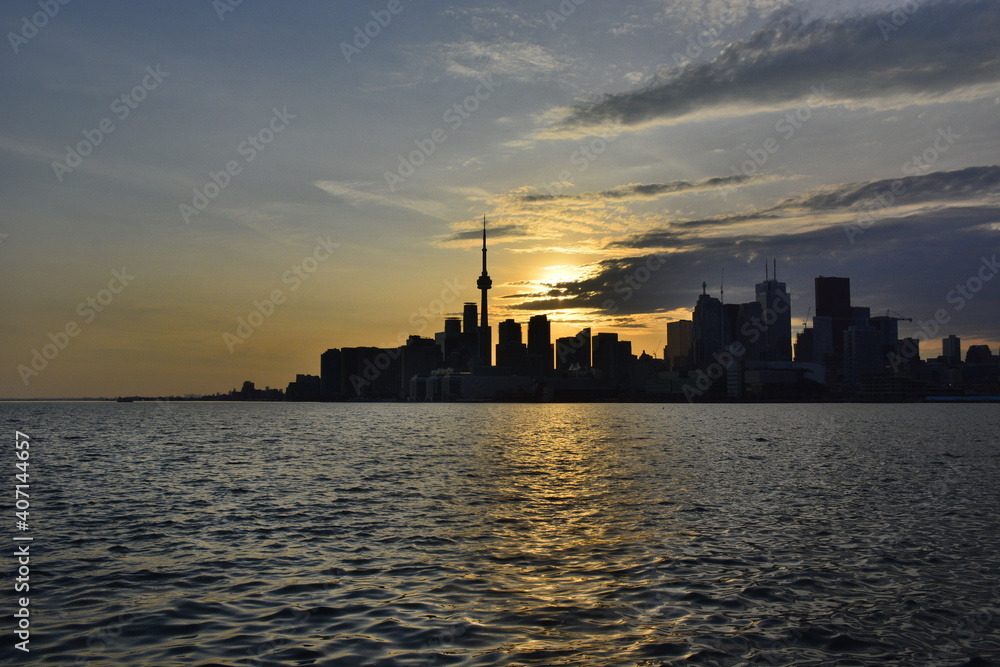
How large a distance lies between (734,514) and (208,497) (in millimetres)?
34315

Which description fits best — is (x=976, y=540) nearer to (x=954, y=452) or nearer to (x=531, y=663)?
(x=531, y=663)

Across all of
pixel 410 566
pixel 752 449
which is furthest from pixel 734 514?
pixel 752 449

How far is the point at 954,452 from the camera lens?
92.1m

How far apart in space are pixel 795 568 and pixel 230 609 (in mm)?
20859

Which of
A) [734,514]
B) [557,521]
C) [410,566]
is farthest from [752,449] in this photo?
[410,566]

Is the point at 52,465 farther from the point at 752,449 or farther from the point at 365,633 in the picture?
the point at 752,449

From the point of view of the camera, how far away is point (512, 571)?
27.8 m

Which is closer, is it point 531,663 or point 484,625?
point 531,663

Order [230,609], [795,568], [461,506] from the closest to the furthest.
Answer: [230,609], [795,568], [461,506]

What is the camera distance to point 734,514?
42.1 meters

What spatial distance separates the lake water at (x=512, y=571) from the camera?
Result: 63.7ft

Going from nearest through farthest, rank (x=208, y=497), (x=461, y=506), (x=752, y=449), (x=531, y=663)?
1. (x=531, y=663)
2. (x=461, y=506)
3. (x=208, y=497)
4. (x=752, y=449)

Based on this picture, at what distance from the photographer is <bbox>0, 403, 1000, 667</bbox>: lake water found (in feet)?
63.7

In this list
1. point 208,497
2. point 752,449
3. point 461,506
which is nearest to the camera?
point 461,506
